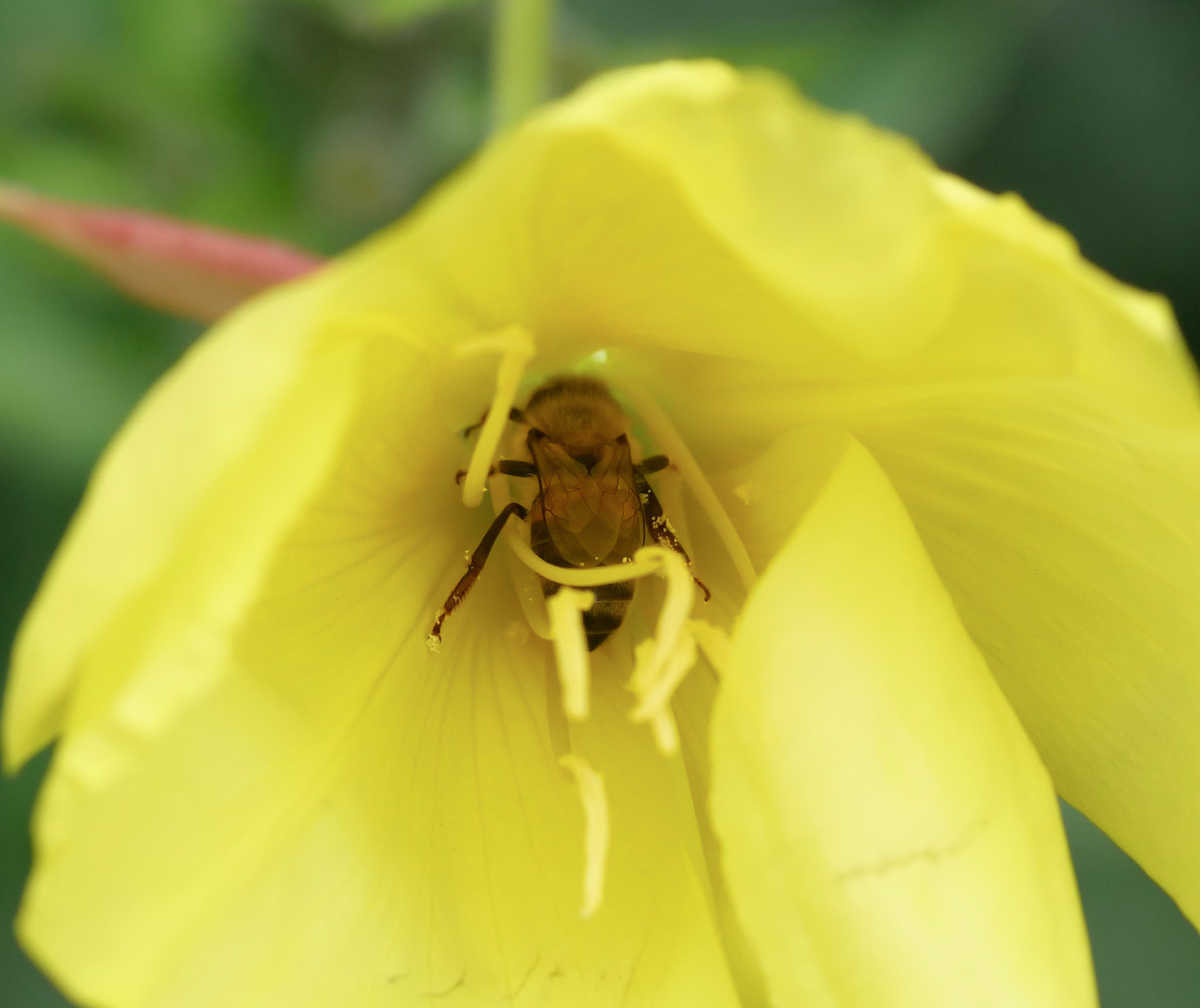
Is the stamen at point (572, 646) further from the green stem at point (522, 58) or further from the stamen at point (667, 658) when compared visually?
the green stem at point (522, 58)

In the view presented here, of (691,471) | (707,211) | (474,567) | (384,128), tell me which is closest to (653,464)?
(691,471)

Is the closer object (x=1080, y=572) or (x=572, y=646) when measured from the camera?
(x=572, y=646)

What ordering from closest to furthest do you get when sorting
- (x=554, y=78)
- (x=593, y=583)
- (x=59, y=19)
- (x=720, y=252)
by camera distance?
1. (x=720, y=252)
2. (x=593, y=583)
3. (x=554, y=78)
4. (x=59, y=19)

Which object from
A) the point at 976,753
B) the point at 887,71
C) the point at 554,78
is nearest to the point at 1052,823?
the point at 976,753

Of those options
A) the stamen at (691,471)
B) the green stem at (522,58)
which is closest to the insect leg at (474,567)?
the stamen at (691,471)

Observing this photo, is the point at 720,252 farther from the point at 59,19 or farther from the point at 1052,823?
the point at 59,19

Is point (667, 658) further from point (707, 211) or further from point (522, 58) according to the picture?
point (522, 58)
